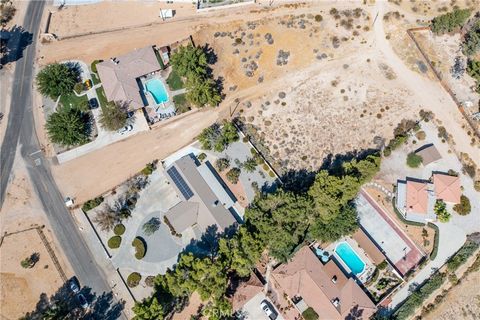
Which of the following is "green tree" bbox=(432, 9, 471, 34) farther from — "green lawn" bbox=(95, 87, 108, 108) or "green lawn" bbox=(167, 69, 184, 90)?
"green lawn" bbox=(95, 87, 108, 108)

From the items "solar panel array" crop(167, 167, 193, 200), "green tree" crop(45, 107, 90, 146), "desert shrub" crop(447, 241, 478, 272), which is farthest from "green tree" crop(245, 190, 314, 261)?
"green tree" crop(45, 107, 90, 146)

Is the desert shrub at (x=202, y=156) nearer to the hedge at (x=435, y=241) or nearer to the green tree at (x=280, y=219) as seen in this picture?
the green tree at (x=280, y=219)

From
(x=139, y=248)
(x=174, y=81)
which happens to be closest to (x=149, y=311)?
(x=139, y=248)

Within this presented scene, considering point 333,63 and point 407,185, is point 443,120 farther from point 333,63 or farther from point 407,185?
point 333,63

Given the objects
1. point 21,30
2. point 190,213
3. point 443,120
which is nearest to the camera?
point 190,213

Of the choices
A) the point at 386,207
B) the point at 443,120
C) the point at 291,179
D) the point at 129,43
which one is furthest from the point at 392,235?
the point at 129,43

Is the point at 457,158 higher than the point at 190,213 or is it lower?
lower

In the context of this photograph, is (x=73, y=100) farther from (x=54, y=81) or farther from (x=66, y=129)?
(x=66, y=129)
